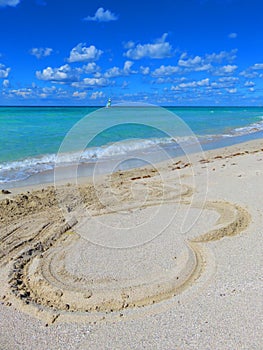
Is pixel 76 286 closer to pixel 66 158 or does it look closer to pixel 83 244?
pixel 83 244

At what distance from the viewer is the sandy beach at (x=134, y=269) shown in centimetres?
273

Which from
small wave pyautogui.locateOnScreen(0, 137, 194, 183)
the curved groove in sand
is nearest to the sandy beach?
the curved groove in sand

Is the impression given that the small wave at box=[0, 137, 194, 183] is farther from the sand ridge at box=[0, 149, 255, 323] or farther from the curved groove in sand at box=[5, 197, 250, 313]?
the curved groove in sand at box=[5, 197, 250, 313]

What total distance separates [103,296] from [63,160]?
8636 mm

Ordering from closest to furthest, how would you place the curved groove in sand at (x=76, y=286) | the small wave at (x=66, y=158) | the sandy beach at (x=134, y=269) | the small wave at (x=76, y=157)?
the sandy beach at (x=134, y=269)
the curved groove in sand at (x=76, y=286)
the small wave at (x=66, y=158)
the small wave at (x=76, y=157)

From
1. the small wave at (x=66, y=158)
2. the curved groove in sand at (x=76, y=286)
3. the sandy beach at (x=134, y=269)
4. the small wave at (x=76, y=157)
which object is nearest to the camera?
the sandy beach at (x=134, y=269)

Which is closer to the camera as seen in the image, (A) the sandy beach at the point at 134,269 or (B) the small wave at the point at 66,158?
(A) the sandy beach at the point at 134,269

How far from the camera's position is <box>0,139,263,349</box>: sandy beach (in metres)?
2.73

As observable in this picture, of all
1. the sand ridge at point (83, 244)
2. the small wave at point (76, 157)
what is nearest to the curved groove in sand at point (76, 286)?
the sand ridge at point (83, 244)

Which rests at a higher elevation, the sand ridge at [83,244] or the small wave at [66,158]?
the small wave at [66,158]

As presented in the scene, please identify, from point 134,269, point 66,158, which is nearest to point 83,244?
point 134,269

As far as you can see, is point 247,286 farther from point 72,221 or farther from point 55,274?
point 72,221

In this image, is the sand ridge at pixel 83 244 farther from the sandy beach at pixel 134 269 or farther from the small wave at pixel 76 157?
the small wave at pixel 76 157

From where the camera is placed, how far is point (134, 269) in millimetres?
3770
